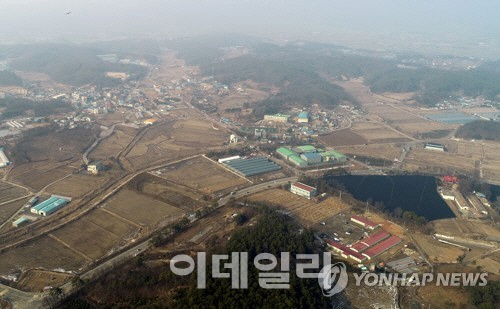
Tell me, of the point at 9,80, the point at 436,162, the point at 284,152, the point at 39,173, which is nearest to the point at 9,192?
the point at 39,173

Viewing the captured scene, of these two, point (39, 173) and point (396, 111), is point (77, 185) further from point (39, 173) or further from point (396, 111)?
point (396, 111)

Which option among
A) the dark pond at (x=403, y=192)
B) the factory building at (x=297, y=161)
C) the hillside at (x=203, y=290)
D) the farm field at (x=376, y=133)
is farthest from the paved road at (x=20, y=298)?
the farm field at (x=376, y=133)

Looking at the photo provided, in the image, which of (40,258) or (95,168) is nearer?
(40,258)

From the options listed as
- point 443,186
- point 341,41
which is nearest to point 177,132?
point 443,186

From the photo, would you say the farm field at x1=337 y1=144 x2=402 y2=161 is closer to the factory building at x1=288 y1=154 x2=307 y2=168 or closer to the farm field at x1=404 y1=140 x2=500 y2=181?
the farm field at x1=404 y1=140 x2=500 y2=181

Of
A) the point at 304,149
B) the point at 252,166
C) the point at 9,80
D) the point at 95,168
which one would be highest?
the point at 9,80

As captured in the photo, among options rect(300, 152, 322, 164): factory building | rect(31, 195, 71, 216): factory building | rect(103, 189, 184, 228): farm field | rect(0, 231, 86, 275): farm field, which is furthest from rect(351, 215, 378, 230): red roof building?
rect(31, 195, 71, 216): factory building
